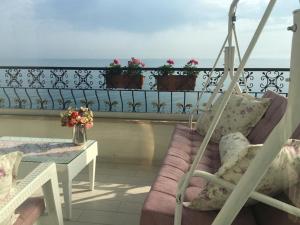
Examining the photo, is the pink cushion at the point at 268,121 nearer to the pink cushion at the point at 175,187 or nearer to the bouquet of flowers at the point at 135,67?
the pink cushion at the point at 175,187

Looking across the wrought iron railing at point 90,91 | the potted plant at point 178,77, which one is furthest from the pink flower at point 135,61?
the potted plant at point 178,77

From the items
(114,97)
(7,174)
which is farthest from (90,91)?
(7,174)

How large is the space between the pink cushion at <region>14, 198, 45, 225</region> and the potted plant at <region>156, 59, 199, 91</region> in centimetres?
239

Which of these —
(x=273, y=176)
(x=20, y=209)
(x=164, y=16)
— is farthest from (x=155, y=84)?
(x=273, y=176)

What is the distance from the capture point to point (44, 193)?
6.61 feet

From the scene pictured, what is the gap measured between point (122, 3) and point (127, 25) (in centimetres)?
57

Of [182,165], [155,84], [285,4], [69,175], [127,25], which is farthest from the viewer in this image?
[127,25]

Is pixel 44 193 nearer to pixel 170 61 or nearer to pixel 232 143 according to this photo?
pixel 232 143

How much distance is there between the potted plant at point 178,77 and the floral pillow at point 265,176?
2560 mm

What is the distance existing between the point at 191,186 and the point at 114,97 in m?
2.51

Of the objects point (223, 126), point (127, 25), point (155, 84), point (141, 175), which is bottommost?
point (141, 175)

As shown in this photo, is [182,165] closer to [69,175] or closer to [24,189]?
[69,175]

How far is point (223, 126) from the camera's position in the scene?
9.55ft

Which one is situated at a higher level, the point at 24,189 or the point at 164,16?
the point at 164,16
